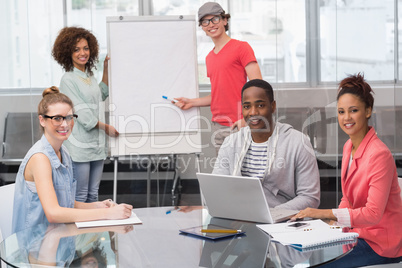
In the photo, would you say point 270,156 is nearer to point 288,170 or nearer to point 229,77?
point 288,170

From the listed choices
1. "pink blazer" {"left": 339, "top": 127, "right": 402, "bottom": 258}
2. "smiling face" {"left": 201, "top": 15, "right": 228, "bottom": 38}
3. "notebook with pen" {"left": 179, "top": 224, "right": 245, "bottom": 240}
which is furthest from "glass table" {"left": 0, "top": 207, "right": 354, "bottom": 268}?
"smiling face" {"left": 201, "top": 15, "right": 228, "bottom": 38}

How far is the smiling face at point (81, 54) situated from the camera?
12.5 feet

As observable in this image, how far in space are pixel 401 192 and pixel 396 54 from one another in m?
2.52

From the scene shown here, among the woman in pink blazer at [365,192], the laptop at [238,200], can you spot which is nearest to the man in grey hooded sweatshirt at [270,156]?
the woman in pink blazer at [365,192]

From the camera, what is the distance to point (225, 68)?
12.1 feet

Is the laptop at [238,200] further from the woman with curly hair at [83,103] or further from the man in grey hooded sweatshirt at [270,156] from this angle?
the woman with curly hair at [83,103]

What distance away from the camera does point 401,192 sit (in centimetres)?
221

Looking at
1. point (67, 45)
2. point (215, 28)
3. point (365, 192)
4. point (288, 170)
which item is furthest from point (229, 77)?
point (365, 192)

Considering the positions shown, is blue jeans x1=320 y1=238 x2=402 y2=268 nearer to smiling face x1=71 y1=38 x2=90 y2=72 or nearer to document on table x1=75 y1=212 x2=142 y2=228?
document on table x1=75 y1=212 x2=142 y2=228

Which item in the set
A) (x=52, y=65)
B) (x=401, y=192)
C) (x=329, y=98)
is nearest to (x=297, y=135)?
(x=401, y=192)

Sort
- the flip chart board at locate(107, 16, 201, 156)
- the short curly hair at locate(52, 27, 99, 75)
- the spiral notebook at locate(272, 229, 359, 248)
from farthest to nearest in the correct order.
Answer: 1. the flip chart board at locate(107, 16, 201, 156)
2. the short curly hair at locate(52, 27, 99, 75)
3. the spiral notebook at locate(272, 229, 359, 248)

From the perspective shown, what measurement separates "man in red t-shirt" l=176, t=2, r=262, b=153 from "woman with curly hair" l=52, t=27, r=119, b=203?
0.87m

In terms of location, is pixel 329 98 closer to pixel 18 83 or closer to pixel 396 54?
pixel 396 54

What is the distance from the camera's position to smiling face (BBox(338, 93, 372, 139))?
218cm
